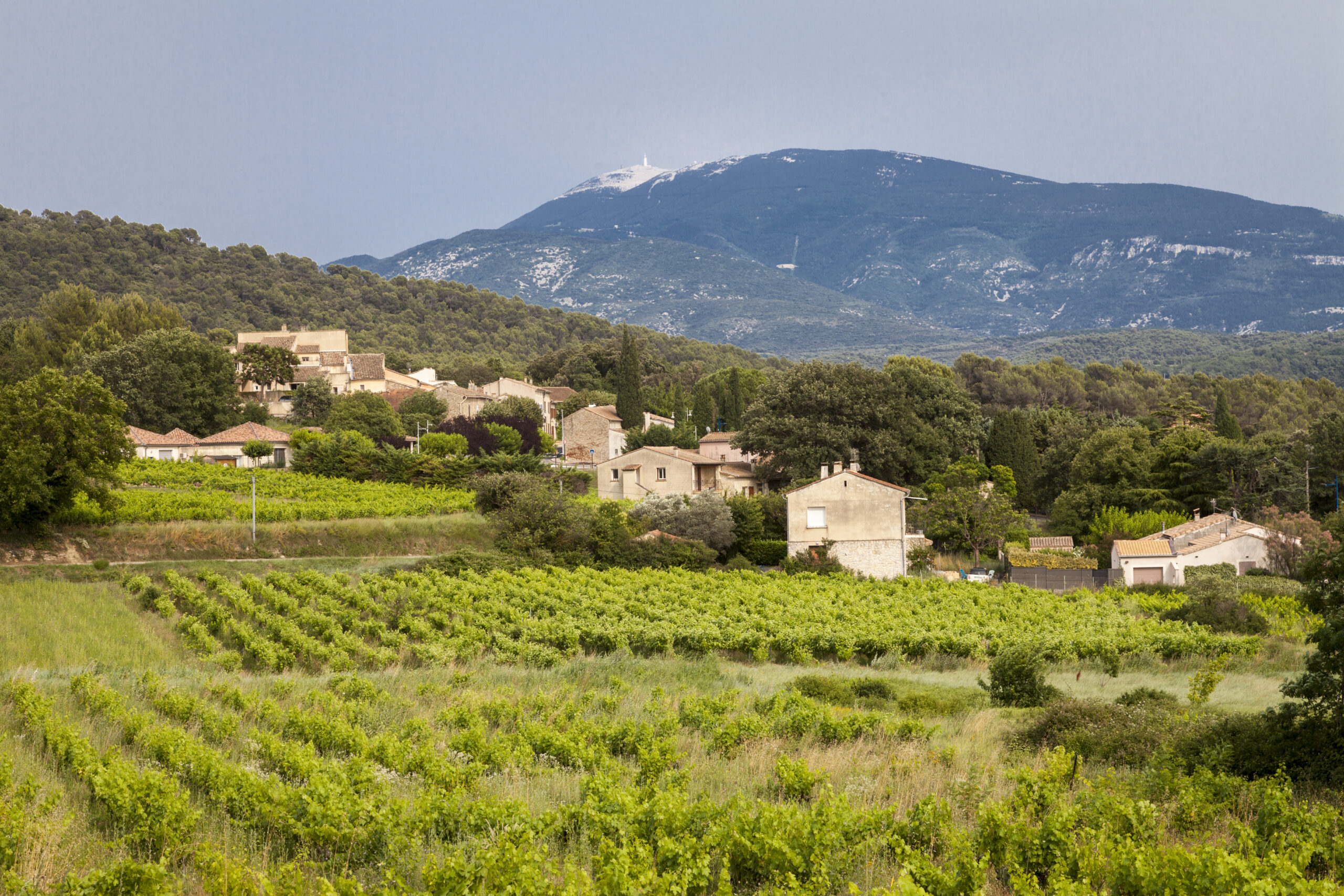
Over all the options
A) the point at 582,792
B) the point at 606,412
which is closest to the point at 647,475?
the point at 606,412

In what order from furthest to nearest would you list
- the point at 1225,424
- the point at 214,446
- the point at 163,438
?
the point at 1225,424 < the point at 214,446 < the point at 163,438

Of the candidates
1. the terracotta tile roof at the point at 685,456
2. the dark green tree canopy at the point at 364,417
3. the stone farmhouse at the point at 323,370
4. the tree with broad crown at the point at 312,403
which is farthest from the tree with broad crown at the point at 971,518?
the stone farmhouse at the point at 323,370

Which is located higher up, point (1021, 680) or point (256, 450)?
point (256, 450)

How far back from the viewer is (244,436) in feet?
204

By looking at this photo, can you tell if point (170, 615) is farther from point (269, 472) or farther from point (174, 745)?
point (269, 472)

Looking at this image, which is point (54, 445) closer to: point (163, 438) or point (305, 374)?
point (163, 438)

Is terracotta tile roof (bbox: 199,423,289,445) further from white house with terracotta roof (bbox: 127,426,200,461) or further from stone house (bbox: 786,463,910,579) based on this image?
stone house (bbox: 786,463,910,579)

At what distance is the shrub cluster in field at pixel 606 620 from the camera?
23.8m

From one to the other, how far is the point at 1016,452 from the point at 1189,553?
23.8 m

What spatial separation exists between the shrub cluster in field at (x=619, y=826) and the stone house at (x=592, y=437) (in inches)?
2290

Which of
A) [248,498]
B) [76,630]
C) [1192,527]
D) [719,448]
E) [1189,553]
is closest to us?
[76,630]

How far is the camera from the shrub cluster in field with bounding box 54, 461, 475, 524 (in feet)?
123

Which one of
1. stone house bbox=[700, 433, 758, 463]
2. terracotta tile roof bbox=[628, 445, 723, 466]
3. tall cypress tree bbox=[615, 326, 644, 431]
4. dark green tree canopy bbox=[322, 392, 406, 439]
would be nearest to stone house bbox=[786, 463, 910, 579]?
terracotta tile roof bbox=[628, 445, 723, 466]

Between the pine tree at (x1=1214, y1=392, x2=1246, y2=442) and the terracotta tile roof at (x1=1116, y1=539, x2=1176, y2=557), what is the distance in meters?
26.9
